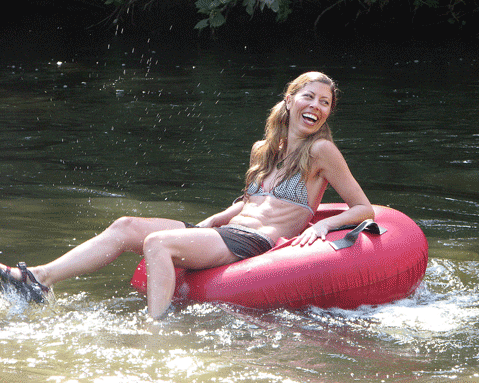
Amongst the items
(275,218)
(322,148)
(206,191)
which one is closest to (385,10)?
(206,191)

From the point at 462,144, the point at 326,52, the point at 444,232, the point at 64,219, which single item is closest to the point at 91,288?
the point at 64,219

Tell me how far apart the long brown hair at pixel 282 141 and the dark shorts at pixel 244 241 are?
0.35 m

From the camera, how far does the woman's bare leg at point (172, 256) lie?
341 cm

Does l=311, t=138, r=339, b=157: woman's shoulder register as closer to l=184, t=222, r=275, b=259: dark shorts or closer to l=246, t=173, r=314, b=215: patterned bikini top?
l=246, t=173, r=314, b=215: patterned bikini top

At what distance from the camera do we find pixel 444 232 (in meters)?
4.81

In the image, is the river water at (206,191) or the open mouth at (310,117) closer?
the river water at (206,191)

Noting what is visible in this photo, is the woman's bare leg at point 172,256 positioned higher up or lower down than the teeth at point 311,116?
lower down

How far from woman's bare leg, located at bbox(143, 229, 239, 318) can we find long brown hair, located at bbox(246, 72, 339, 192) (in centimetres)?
53

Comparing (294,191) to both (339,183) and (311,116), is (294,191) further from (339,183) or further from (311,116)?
(311,116)

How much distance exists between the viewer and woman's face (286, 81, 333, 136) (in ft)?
12.8

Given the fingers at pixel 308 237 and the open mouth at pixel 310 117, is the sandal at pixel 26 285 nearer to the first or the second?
the fingers at pixel 308 237

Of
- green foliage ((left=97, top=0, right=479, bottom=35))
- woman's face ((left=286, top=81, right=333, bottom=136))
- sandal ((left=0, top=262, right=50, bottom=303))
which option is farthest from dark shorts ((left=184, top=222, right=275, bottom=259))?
green foliage ((left=97, top=0, right=479, bottom=35))

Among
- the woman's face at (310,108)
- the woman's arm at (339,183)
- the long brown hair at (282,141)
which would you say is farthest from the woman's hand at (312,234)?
the woman's face at (310,108)

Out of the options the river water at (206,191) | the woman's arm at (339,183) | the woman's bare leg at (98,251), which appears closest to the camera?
the river water at (206,191)
